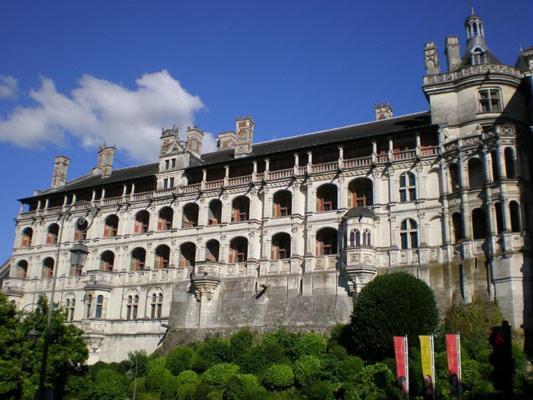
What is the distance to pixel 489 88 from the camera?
40625mm

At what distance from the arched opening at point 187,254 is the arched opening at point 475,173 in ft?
79.4

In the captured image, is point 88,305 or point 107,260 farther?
point 107,260

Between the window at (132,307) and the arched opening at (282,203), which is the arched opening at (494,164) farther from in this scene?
the window at (132,307)

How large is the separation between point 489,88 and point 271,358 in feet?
81.0

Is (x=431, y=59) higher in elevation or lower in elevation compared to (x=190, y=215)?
higher

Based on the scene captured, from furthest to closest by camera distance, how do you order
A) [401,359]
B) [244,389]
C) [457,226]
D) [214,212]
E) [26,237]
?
1. [26,237]
2. [214,212]
3. [457,226]
4. [244,389]
5. [401,359]

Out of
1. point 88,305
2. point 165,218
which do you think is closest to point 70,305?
point 88,305

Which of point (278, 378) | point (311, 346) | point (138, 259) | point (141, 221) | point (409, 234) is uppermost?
point (141, 221)

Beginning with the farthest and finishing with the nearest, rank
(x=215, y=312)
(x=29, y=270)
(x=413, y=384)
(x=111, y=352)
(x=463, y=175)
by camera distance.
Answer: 1. (x=29, y=270)
2. (x=111, y=352)
3. (x=215, y=312)
4. (x=463, y=175)
5. (x=413, y=384)

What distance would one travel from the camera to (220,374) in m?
32.5

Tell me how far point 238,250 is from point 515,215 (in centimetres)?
2218

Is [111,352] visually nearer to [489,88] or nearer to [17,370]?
[17,370]

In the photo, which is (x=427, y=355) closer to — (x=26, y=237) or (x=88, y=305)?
(x=88, y=305)

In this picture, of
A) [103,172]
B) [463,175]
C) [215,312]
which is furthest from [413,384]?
[103,172]
